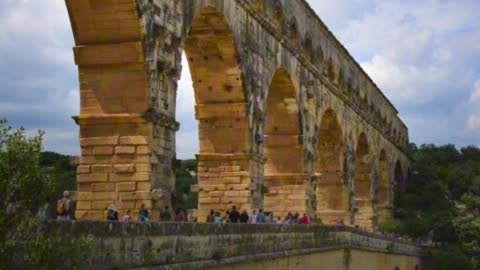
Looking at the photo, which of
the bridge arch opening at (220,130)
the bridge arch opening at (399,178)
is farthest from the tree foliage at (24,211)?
the bridge arch opening at (399,178)

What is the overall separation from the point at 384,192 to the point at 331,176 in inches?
647

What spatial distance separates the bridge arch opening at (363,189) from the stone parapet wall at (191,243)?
19.9 meters

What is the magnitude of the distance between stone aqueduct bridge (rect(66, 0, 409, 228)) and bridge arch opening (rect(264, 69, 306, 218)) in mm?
34

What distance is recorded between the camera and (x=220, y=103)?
1959 centimetres

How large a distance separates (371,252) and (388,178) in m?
19.7

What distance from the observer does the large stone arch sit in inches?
1219

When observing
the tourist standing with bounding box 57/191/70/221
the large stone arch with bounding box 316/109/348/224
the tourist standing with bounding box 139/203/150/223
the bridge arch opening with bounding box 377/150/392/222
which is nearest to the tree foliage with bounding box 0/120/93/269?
the tourist standing with bounding box 57/191/70/221

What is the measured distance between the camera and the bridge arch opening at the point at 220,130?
19281 millimetres

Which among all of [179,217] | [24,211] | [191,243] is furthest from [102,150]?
[24,211]

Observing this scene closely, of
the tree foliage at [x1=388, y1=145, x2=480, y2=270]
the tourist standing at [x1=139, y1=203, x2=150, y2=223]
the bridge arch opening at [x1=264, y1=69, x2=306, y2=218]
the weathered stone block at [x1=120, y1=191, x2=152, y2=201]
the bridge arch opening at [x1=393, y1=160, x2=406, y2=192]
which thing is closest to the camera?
the tourist standing at [x1=139, y1=203, x2=150, y2=223]

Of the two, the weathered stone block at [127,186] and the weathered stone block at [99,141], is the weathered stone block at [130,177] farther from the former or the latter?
the weathered stone block at [99,141]

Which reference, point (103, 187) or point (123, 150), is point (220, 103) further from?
point (103, 187)

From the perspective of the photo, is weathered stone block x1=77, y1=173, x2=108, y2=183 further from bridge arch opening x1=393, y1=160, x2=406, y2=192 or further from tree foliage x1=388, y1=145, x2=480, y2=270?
bridge arch opening x1=393, y1=160, x2=406, y2=192

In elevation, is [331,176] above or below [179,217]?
above
